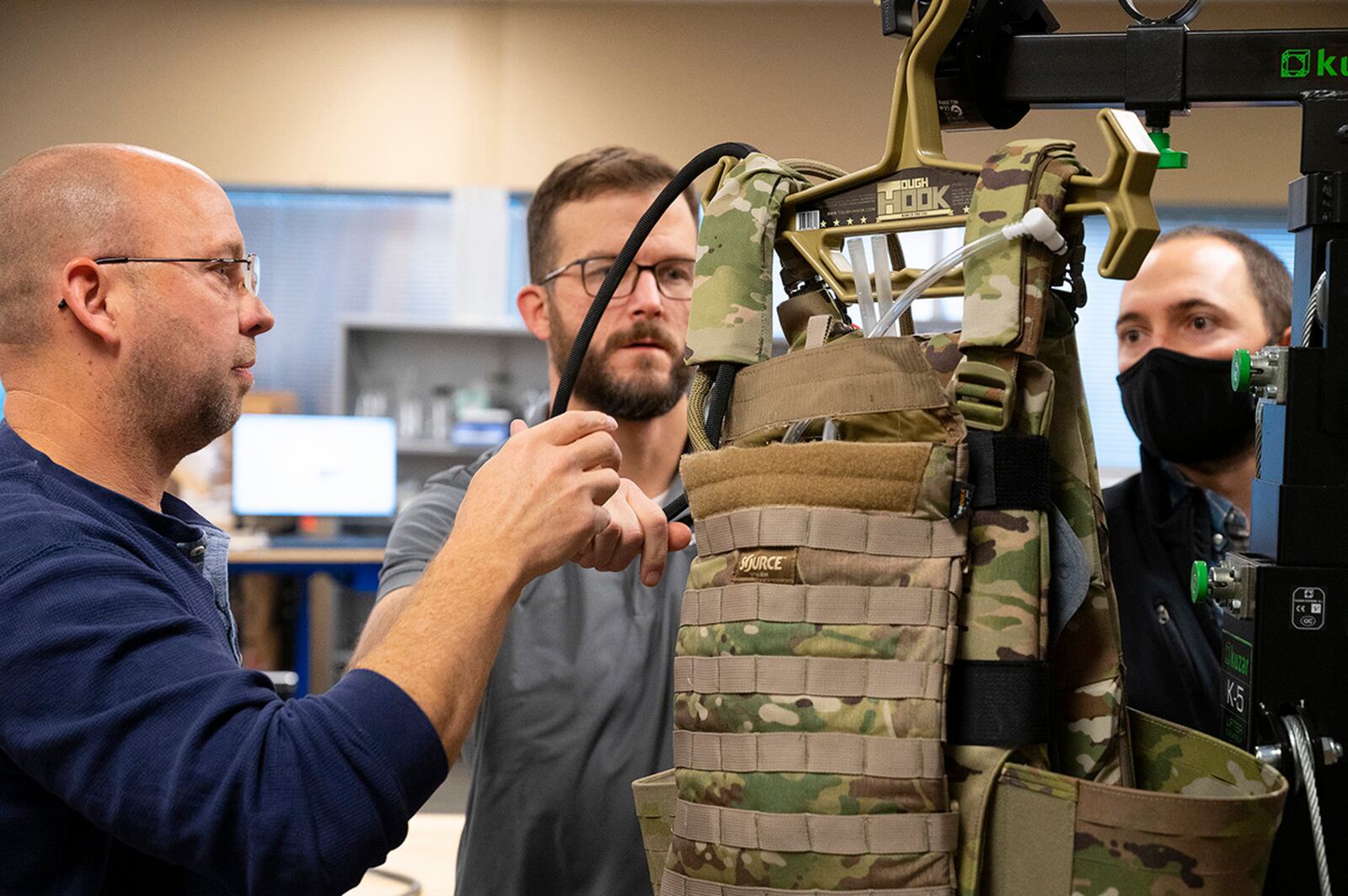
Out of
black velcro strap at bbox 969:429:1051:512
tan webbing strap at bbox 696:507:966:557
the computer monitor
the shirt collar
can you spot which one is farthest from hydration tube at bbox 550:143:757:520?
the computer monitor

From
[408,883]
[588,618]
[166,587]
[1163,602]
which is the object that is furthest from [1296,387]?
[408,883]

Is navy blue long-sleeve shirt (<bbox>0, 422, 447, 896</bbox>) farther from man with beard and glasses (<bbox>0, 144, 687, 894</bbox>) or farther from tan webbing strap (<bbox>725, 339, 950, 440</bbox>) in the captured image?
tan webbing strap (<bbox>725, 339, 950, 440</bbox>)

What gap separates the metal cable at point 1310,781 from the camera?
0.96 metres

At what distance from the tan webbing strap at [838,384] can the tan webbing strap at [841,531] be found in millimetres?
81

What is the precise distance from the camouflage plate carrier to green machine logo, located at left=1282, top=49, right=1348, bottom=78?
0.93ft

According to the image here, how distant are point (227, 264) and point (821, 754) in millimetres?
769

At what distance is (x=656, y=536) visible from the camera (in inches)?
A: 49.4

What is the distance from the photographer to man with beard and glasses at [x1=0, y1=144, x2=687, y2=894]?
946 mm

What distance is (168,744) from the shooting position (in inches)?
37.2

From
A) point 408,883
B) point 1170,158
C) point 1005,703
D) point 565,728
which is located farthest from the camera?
point 408,883

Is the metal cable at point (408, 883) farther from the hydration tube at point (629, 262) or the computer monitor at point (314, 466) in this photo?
the computer monitor at point (314, 466)

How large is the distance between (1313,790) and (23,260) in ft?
4.04

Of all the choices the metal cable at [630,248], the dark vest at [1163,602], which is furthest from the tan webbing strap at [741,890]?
the dark vest at [1163,602]

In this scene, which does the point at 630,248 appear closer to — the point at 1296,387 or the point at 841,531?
the point at 841,531
